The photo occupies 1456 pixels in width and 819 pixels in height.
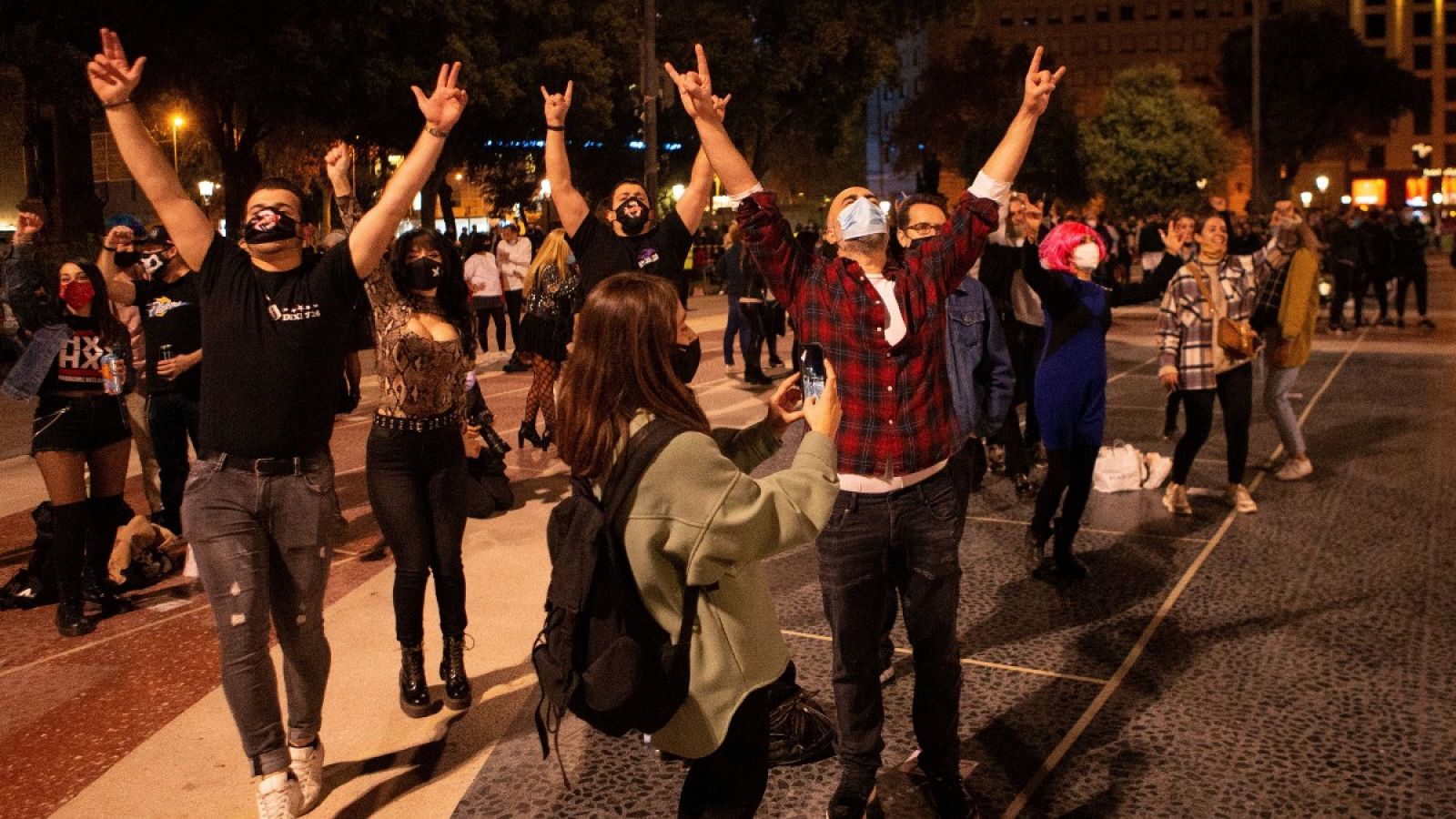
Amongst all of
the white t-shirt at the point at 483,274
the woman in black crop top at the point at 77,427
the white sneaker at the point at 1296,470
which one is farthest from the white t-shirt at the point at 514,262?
the woman in black crop top at the point at 77,427

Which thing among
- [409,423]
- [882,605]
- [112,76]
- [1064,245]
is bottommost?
[882,605]

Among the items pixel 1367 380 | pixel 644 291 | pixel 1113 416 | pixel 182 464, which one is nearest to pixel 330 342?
pixel 644 291

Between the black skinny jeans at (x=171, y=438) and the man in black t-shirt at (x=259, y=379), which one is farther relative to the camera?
the black skinny jeans at (x=171, y=438)

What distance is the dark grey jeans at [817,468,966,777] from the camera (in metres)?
3.88

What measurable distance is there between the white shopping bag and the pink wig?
275 cm

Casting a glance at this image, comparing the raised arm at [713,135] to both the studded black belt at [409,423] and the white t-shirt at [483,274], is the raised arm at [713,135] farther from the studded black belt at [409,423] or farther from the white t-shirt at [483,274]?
the white t-shirt at [483,274]

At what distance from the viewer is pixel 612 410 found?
9.32 feet

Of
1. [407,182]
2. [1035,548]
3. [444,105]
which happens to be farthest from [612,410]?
[1035,548]

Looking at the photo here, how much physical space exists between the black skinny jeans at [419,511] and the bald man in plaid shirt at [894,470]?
174 cm

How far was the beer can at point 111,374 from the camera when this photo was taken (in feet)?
20.4

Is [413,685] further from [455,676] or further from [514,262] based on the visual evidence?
[514,262]

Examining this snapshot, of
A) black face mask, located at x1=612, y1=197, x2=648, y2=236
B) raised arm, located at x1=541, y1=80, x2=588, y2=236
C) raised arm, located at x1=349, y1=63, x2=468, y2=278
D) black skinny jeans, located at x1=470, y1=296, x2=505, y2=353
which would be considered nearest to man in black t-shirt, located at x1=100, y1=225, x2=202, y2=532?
raised arm, located at x1=541, y1=80, x2=588, y2=236

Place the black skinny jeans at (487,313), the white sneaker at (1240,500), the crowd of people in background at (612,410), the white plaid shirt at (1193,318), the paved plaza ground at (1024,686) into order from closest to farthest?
the crowd of people in background at (612,410), the paved plaza ground at (1024,686), the white plaid shirt at (1193,318), the white sneaker at (1240,500), the black skinny jeans at (487,313)

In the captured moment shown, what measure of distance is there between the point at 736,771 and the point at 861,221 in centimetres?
180
